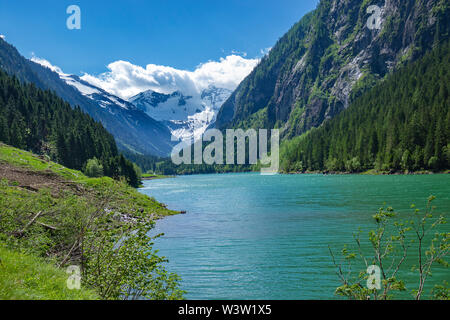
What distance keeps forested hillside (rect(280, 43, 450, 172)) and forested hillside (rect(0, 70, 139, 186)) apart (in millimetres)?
103629

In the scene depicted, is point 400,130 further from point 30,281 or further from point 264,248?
point 30,281

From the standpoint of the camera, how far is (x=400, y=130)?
12569cm

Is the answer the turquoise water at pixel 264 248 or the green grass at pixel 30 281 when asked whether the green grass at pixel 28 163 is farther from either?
the green grass at pixel 30 281

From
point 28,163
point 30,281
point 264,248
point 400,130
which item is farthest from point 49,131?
point 400,130

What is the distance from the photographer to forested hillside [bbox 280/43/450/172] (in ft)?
353

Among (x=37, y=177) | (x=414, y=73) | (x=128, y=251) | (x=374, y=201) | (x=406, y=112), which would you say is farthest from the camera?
(x=414, y=73)

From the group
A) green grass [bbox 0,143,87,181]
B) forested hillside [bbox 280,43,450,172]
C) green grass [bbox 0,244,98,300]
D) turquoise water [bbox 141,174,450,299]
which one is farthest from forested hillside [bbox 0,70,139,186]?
forested hillside [bbox 280,43,450,172]

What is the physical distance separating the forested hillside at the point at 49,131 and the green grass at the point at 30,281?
8383 cm

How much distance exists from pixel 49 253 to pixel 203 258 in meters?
11.8

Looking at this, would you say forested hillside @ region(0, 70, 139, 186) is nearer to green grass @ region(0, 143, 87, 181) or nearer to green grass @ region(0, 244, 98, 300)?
green grass @ region(0, 143, 87, 181)

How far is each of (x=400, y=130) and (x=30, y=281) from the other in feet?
468
